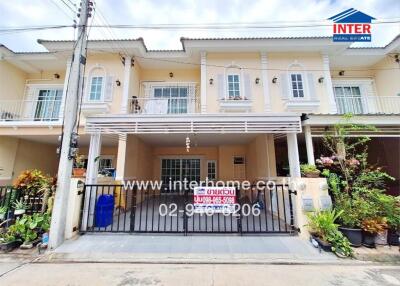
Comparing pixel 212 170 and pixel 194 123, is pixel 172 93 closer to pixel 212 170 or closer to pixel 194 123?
pixel 194 123

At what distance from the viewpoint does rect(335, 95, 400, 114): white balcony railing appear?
9.25m

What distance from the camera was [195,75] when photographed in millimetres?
10422

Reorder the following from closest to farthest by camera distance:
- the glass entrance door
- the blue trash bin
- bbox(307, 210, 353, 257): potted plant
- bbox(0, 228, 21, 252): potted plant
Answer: bbox(307, 210, 353, 257): potted plant → bbox(0, 228, 21, 252): potted plant → the blue trash bin → the glass entrance door

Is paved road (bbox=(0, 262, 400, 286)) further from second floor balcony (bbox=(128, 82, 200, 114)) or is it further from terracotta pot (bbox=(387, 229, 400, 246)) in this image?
second floor balcony (bbox=(128, 82, 200, 114))

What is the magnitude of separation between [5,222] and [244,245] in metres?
5.97

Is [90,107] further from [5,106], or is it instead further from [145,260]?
[145,260]

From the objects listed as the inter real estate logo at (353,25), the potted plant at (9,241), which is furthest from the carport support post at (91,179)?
the inter real estate logo at (353,25)

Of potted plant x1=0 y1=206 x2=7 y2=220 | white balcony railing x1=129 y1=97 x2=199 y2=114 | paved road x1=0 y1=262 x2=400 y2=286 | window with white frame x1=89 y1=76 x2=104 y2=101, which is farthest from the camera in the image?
white balcony railing x1=129 y1=97 x2=199 y2=114

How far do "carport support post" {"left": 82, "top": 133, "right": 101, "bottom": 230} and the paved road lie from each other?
5.46 ft

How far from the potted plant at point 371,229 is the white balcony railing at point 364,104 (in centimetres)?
679

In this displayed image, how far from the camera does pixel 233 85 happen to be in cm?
927

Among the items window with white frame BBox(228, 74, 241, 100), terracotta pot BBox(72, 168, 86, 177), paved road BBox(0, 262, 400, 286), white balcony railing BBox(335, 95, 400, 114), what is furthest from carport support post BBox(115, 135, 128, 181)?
white balcony railing BBox(335, 95, 400, 114)

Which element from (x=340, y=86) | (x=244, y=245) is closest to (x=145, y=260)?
(x=244, y=245)

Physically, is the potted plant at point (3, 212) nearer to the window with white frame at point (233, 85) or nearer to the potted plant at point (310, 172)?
the potted plant at point (310, 172)
